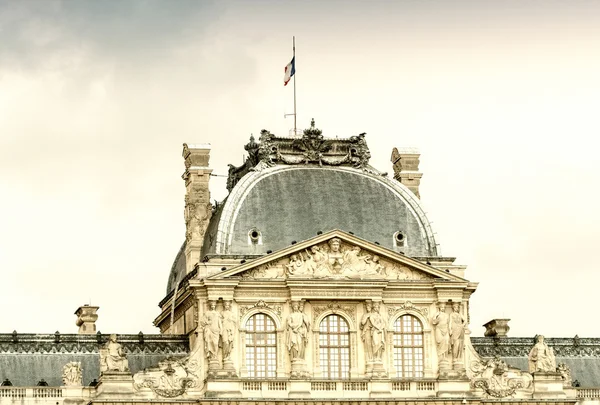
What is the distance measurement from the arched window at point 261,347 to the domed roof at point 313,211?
3521 mm

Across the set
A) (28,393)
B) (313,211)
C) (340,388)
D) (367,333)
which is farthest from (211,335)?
(28,393)

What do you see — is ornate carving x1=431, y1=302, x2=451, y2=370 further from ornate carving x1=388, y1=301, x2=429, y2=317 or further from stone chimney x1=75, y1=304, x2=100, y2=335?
stone chimney x1=75, y1=304, x2=100, y2=335

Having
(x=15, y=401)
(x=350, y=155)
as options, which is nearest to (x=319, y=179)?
(x=350, y=155)

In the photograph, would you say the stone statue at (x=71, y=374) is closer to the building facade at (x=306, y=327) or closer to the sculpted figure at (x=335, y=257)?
the building facade at (x=306, y=327)

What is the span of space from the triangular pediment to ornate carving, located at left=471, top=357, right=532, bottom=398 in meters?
4.26

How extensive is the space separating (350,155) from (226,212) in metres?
7.49

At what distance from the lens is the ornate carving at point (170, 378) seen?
100062 mm

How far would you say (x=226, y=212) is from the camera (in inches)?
4090

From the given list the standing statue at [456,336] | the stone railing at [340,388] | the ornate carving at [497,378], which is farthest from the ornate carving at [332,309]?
the ornate carving at [497,378]

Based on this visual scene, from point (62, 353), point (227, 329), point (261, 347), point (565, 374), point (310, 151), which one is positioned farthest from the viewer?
point (310, 151)

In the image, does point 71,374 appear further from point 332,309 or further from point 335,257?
point 335,257

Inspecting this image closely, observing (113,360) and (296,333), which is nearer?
(113,360)

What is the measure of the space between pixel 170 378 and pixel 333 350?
768 cm

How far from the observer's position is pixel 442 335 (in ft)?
336
